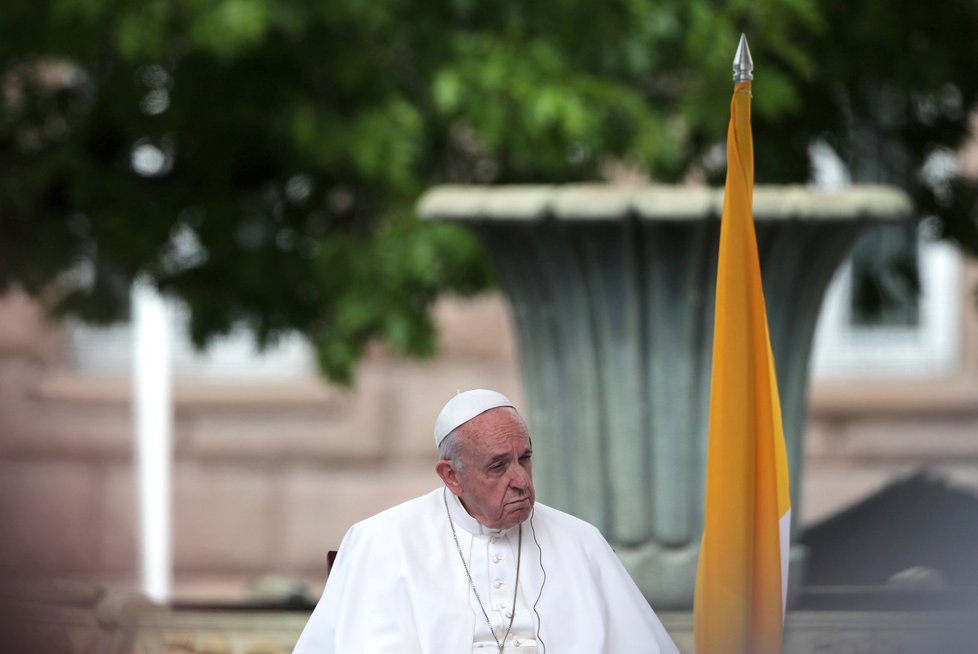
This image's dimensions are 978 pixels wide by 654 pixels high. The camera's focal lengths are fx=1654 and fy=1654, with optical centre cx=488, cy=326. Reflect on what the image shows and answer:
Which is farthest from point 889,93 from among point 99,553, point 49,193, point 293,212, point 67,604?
point 99,553

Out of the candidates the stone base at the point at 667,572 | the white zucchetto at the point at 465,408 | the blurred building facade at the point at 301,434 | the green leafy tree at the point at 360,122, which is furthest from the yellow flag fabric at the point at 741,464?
the blurred building facade at the point at 301,434

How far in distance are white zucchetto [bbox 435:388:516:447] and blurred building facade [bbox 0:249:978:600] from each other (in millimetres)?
7146

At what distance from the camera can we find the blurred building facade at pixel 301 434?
34.0 feet

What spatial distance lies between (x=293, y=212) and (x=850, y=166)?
83.3 inches

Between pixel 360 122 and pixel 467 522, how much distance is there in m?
2.75

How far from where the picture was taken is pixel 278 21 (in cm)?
525

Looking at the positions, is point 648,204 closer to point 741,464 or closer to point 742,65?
point 742,65

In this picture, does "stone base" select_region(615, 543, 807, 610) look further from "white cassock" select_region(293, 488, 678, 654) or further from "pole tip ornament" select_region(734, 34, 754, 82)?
"pole tip ornament" select_region(734, 34, 754, 82)

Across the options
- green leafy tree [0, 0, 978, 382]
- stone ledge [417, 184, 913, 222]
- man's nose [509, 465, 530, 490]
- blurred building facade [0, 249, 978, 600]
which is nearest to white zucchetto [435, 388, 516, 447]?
man's nose [509, 465, 530, 490]

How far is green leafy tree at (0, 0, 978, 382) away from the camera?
209 inches

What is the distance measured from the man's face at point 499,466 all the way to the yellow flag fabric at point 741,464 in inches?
14.3

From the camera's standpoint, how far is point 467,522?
9.97ft

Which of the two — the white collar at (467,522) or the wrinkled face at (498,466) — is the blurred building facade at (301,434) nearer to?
the white collar at (467,522)

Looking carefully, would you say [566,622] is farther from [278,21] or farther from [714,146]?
[714,146]
